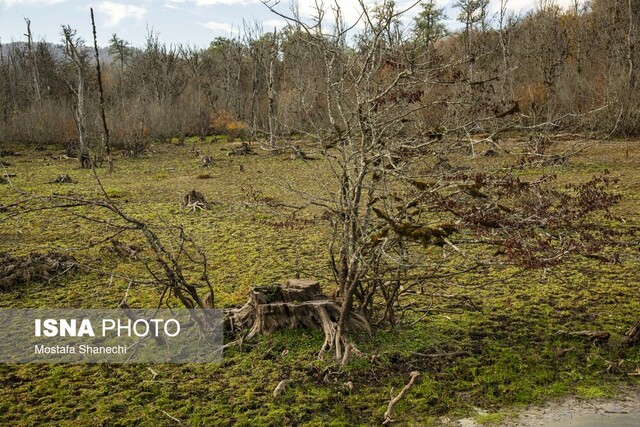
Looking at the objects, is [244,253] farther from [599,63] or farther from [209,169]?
[599,63]

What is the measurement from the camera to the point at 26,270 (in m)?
6.98

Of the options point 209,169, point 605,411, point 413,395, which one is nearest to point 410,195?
point 413,395

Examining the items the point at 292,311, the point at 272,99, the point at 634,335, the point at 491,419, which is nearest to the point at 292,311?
the point at 292,311

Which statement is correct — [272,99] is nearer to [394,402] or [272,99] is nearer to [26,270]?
[26,270]

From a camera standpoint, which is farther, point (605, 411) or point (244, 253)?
point (244, 253)

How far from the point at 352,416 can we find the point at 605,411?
173 cm

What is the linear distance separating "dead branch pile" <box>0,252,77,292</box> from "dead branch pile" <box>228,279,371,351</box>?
9.07 ft

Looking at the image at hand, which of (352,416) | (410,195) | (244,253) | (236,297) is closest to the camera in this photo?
(352,416)

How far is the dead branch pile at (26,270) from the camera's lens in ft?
22.2

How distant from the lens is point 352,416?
3.88 meters

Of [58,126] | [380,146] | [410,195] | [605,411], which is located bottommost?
[605,411]

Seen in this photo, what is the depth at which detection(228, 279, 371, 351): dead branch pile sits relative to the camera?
16.3ft

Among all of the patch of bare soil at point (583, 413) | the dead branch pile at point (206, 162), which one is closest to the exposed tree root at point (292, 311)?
the patch of bare soil at point (583, 413)

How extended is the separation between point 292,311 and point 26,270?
12.7ft
